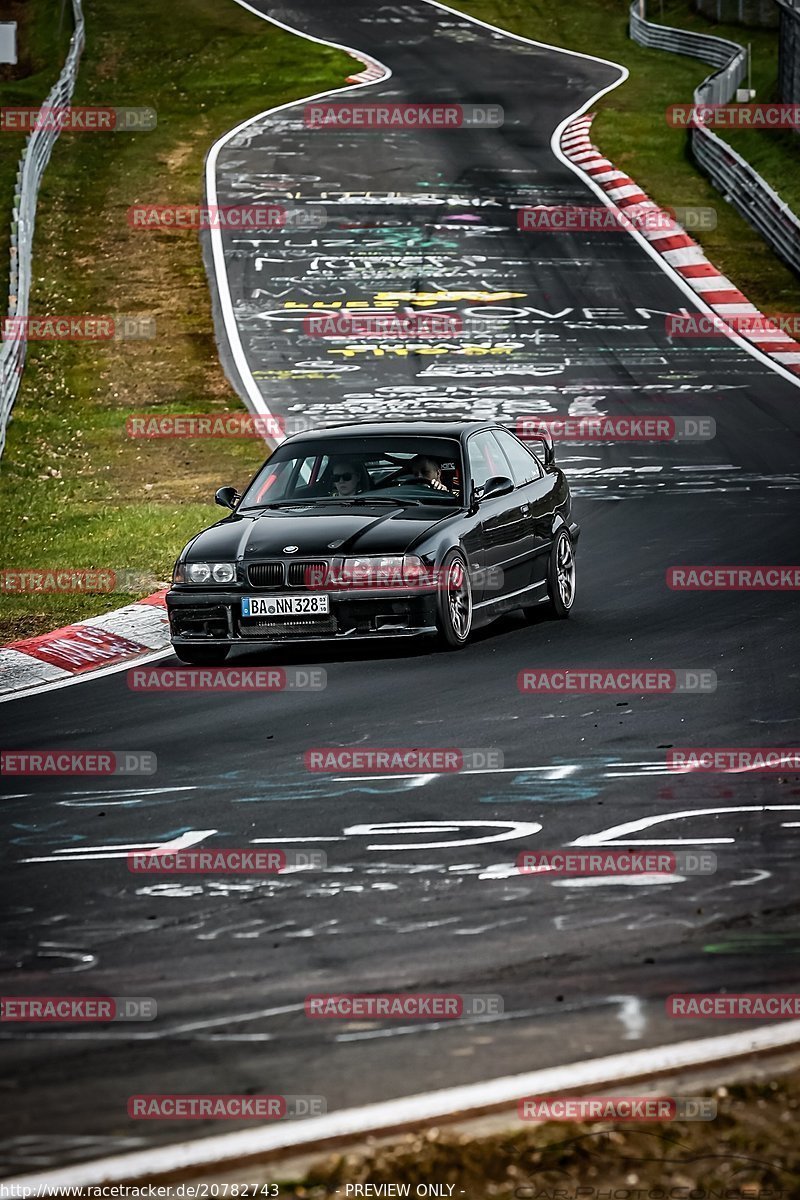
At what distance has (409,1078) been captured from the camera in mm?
4969

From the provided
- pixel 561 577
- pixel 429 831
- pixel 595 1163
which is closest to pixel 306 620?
pixel 561 577

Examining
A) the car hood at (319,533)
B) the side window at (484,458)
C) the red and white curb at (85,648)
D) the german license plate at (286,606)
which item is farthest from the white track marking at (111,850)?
the side window at (484,458)

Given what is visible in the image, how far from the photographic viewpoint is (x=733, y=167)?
33219 mm

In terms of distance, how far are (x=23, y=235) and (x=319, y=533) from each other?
58.2ft

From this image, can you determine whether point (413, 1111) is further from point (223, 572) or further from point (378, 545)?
point (223, 572)

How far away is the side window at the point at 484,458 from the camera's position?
13.1m

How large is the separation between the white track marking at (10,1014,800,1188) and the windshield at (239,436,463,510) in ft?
25.9

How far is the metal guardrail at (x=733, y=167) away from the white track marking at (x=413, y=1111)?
25.7m

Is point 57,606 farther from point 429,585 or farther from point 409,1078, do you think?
point 409,1078

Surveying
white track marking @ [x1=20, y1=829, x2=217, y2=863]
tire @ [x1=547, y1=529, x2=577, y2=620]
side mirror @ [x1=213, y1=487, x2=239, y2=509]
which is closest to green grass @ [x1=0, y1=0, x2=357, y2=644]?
side mirror @ [x1=213, y1=487, x2=239, y2=509]

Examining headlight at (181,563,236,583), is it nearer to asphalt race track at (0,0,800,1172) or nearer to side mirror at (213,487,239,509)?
asphalt race track at (0,0,800,1172)

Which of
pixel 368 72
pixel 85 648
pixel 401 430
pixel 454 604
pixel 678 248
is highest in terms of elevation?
pixel 401 430

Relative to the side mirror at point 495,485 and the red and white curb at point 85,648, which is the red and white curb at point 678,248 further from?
the red and white curb at point 85,648

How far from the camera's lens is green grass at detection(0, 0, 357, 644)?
17.0m
